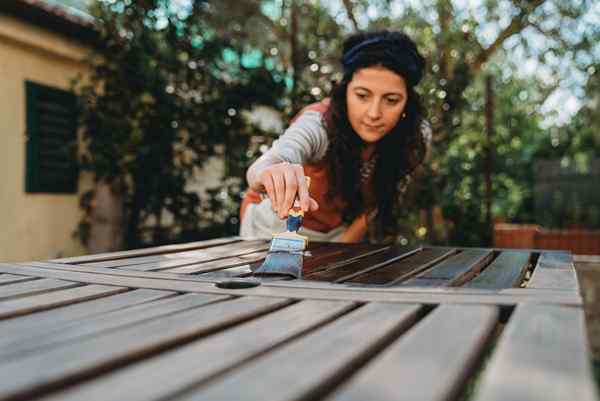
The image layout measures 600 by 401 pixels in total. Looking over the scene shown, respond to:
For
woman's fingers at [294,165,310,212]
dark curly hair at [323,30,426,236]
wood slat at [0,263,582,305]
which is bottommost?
wood slat at [0,263,582,305]

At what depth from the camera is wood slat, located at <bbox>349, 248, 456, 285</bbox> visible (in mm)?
1246

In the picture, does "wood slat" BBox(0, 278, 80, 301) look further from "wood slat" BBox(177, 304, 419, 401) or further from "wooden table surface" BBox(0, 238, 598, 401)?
"wood slat" BBox(177, 304, 419, 401)

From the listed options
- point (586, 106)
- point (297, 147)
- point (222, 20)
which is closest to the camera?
point (297, 147)

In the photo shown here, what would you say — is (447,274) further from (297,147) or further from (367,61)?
(367,61)

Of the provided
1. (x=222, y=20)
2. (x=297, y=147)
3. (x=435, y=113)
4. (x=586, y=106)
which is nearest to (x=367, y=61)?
(x=297, y=147)

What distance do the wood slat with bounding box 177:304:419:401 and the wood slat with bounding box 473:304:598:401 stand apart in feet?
0.46

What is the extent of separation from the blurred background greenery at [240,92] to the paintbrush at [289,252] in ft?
11.3

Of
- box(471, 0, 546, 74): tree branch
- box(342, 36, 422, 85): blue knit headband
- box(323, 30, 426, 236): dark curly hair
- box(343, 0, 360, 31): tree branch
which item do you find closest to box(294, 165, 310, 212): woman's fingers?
box(323, 30, 426, 236): dark curly hair

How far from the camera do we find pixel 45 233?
4855 mm

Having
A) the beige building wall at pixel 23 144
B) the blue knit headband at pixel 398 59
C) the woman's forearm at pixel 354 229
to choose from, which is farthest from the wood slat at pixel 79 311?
the beige building wall at pixel 23 144

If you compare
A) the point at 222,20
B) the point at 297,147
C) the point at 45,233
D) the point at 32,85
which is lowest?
the point at 45,233

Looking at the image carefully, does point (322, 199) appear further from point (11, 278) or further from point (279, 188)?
point (11, 278)

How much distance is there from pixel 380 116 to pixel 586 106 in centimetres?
580

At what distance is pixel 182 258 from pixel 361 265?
1.64 feet
